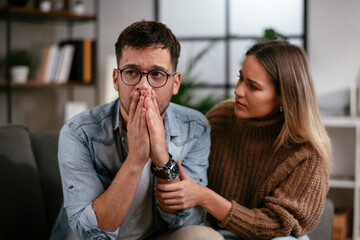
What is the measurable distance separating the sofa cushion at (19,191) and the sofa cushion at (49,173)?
0.16 feet

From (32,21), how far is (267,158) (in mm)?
2810

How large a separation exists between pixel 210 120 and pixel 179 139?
1.00ft

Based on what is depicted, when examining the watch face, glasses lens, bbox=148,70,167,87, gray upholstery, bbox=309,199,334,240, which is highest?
glasses lens, bbox=148,70,167,87

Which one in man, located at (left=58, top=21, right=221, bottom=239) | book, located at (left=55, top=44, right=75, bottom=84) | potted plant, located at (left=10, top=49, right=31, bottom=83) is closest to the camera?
man, located at (left=58, top=21, right=221, bottom=239)

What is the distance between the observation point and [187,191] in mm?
1396

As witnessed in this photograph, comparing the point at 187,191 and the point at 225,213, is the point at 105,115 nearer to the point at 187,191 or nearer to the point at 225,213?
the point at 187,191

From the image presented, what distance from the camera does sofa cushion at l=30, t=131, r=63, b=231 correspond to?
179 cm

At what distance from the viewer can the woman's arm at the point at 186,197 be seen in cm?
137

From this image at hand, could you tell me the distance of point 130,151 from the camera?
1.33m

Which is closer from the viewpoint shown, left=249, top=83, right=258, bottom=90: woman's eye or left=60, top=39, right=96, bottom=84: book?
left=249, top=83, right=258, bottom=90: woman's eye

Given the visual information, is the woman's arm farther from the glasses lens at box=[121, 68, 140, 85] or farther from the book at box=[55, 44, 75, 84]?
the book at box=[55, 44, 75, 84]

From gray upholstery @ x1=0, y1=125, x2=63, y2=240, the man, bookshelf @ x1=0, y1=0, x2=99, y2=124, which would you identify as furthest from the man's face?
bookshelf @ x1=0, y1=0, x2=99, y2=124

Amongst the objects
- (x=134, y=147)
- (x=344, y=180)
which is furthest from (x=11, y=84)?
(x=344, y=180)

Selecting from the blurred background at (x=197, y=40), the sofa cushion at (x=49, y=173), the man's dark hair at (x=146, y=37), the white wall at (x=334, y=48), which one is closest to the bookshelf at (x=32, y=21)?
the blurred background at (x=197, y=40)
